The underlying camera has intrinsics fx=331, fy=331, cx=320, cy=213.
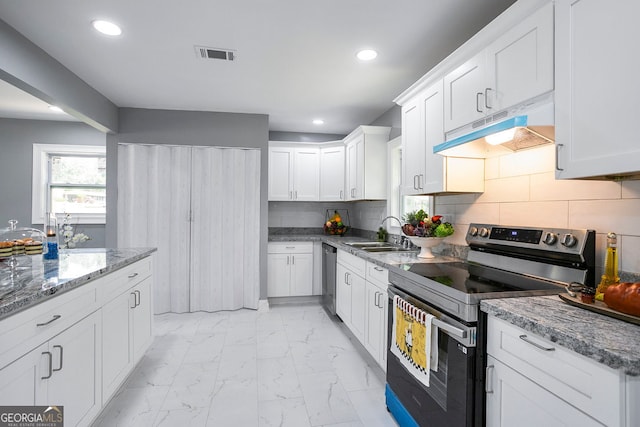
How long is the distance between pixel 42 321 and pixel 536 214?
2.44 m

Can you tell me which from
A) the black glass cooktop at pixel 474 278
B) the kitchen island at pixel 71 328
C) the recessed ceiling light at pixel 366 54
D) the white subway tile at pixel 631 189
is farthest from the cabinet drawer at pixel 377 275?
the kitchen island at pixel 71 328

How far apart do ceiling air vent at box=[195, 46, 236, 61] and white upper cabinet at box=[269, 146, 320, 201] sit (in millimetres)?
2046

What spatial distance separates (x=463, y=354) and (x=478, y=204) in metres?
1.29

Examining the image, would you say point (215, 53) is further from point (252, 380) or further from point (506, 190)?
point (252, 380)

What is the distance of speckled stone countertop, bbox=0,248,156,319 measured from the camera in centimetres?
130

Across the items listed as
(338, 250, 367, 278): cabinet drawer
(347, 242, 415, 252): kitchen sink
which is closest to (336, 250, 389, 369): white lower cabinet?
(338, 250, 367, 278): cabinet drawer

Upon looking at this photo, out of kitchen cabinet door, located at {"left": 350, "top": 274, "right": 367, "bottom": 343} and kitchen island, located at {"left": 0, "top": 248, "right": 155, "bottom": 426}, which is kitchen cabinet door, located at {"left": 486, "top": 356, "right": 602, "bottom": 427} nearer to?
kitchen cabinet door, located at {"left": 350, "top": 274, "right": 367, "bottom": 343}

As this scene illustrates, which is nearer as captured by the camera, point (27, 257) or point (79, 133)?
point (27, 257)

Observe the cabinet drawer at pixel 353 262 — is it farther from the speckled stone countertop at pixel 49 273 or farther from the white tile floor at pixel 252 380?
the speckled stone countertop at pixel 49 273

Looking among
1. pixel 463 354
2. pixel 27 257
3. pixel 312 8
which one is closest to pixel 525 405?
pixel 463 354

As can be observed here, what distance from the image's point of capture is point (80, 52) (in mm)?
2572

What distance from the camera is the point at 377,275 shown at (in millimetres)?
2480

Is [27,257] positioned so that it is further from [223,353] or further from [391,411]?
[391,411]

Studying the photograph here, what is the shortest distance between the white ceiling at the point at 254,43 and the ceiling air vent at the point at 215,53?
55 mm
